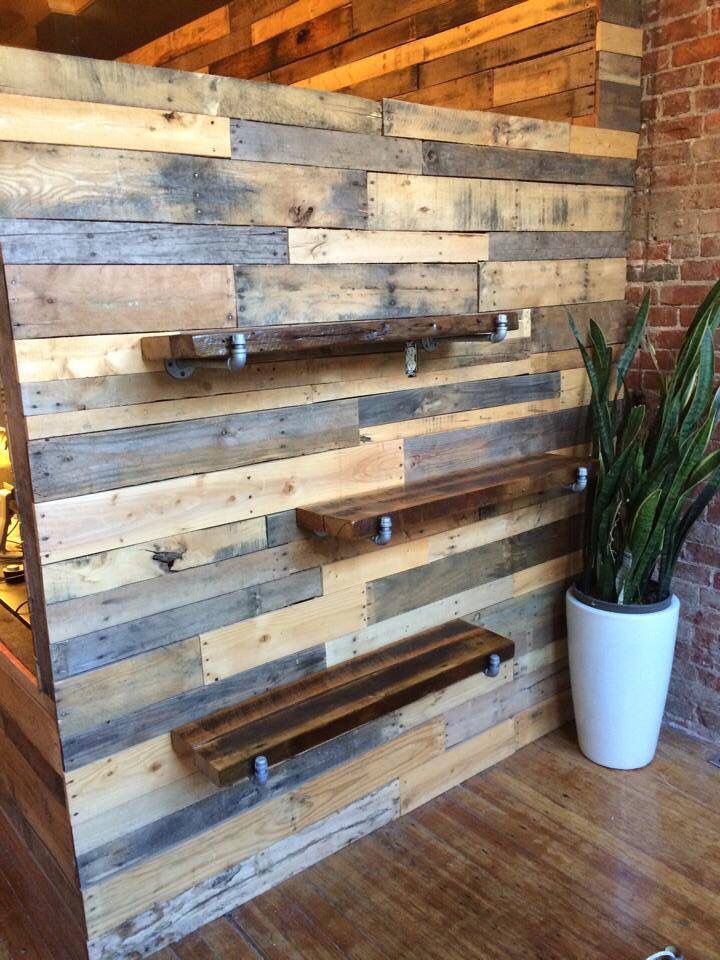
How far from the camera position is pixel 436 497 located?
7.58 ft

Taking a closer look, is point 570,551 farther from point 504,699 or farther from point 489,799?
point 489,799

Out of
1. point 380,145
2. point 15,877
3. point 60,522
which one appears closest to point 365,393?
point 380,145

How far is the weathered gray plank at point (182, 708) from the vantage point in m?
1.94

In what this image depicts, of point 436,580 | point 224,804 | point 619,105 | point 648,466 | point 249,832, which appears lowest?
point 249,832

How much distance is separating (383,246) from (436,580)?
1009 mm

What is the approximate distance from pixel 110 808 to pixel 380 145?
1.78 meters

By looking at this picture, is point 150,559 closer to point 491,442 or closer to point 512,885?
point 491,442

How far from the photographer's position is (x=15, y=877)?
241cm

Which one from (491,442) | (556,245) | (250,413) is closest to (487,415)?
(491,442)

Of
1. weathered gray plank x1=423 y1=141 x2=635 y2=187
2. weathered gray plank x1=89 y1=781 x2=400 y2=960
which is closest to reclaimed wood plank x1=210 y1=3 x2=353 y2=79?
weathered gray plank x1=423 y1=141 x2=635 y2=187

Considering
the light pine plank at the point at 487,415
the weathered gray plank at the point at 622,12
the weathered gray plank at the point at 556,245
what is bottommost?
the light pine plank at the point at 487,415

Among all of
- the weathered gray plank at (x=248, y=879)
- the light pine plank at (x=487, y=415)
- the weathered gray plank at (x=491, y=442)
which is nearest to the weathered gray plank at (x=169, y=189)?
the light pine plank at (x=487, y=415)

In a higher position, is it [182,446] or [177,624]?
[182,446]

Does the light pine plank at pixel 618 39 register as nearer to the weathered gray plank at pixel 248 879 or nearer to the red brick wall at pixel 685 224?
the red brick wall at pixel 685 224
